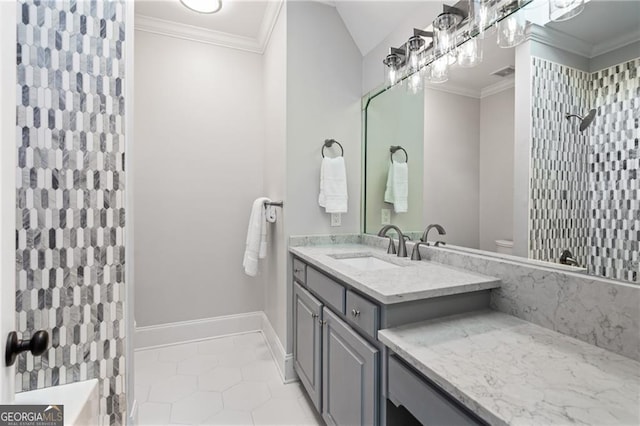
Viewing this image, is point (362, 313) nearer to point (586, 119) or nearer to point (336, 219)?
point (586, 119)

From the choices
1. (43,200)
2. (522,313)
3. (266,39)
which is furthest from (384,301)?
(266,39)

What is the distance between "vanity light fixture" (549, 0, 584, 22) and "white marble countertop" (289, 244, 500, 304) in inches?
38.8

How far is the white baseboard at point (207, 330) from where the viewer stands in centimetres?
250

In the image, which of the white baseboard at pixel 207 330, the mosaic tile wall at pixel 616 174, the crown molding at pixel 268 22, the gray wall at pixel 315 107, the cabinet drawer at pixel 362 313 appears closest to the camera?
the mosaic tile wall at pixel 616 174

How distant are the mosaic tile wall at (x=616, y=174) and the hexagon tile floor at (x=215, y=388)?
62.0 inches

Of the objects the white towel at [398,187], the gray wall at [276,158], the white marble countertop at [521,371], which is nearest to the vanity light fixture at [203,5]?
the gray wall at [276,158]

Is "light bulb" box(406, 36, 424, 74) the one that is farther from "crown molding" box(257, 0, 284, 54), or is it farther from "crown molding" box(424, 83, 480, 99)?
"crown molding" box(257, 0, 284, 54)

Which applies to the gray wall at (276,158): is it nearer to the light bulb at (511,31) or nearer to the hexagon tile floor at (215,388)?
the hexagon tile floor at (215,388)

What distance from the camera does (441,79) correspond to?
64.2 inches

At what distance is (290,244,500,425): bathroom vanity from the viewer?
43.1 inches

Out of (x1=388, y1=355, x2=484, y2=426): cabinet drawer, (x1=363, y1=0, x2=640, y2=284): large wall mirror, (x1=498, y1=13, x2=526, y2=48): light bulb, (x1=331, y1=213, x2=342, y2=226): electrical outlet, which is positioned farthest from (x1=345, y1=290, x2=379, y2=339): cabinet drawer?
(x1=498, y1=13, x2=526, y2=48): light bulb

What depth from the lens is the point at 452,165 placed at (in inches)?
63.4

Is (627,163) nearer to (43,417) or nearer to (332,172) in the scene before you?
(332,172)

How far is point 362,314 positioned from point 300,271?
2.63 ft
